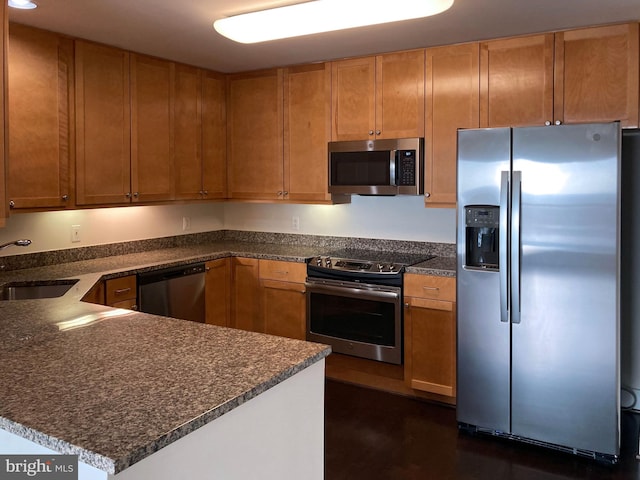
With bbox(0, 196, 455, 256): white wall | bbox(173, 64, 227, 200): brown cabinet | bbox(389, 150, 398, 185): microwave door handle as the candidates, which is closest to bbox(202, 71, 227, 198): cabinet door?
bbox(173, 64, 227, 200): brown cabinet

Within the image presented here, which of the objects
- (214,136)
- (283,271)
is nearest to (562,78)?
(283,271)

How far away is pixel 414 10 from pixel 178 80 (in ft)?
7.14

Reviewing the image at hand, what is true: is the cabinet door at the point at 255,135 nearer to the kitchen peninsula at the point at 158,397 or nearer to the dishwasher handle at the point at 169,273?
the dishwasher handle at the point at 169,273

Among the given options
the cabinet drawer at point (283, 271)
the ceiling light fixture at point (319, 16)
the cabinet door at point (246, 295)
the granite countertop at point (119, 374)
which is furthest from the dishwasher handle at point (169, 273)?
the ceiling light fixture at point (319, 16)

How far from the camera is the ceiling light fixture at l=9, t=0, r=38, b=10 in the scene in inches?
104

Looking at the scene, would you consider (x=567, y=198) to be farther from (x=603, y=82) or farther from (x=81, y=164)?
(x=81, y=164)

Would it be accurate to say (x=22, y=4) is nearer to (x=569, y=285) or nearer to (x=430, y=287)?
(x=430, y=287)

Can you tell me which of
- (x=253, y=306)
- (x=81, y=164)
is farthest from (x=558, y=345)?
(x=81, y=164)

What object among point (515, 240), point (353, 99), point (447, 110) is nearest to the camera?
point (515, 240)

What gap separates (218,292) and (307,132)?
4.55 feet

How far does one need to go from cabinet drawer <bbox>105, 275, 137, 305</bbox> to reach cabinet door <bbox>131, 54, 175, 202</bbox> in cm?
68

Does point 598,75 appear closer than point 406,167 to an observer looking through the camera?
Yes

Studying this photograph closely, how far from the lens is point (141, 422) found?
1.16 meters

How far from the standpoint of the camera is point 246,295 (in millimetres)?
4230
